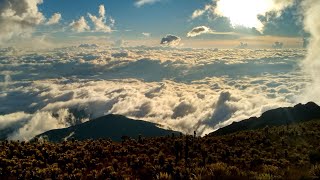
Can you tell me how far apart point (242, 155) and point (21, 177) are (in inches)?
1107

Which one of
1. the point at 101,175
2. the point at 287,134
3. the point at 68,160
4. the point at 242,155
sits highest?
the point at 101,175

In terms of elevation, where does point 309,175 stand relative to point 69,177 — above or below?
above

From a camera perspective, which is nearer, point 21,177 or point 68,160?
point 21,177

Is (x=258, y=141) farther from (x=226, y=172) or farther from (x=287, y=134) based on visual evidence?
(x=226, y=172)

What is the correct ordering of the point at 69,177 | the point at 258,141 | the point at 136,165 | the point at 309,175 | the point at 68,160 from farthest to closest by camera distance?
the point at 258,141 < the point at 68,160 < the point at 136,165 < the point at 69,177 < the point at 309,175

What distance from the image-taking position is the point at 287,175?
18.3 meters

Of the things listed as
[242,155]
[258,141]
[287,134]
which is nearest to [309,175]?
[242,155]

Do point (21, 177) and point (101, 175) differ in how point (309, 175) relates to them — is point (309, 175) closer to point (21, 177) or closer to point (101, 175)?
point (101, 175)

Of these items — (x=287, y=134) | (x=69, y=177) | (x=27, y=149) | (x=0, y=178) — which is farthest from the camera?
(x=287, y=134)

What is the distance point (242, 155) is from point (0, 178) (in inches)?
1143

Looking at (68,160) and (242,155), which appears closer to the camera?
(68,160)

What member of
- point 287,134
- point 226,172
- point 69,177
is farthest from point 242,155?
point 287,134

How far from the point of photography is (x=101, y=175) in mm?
27750

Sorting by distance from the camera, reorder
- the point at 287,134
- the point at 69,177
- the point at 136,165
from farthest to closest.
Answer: the point at 287,134, the point at 136,165, the point at 69,177
